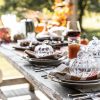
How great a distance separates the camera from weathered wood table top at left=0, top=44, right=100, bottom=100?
1.58 meters

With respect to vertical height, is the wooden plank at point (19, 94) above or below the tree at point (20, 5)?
below

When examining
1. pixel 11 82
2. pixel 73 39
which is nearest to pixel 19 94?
pixel 11 82

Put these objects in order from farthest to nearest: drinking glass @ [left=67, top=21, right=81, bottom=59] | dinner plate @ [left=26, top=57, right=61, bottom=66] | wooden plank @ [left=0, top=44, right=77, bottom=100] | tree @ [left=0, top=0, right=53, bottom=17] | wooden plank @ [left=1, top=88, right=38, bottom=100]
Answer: tree @ [left=0, top=0, right=53, bottom=17] < wooden plank @ [left=1, top=88, right=38, bottom=100] < drinking glass @ [left=67, top=21, right=81, bottom=59] < dinner plate @ [left=26, top=57, right=61, bottom=66] < wooden plank @ [left=0, top=44, right=77, bottom=100]

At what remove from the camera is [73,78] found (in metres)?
1.58

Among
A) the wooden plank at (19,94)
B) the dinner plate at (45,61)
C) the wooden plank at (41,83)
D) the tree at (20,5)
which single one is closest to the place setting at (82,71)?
the wooden plank at (41,83)

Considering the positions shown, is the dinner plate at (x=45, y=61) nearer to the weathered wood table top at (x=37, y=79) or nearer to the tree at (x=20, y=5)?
the weathered wood table top at (x=37, y=79)

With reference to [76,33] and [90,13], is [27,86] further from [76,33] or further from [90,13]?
[90,13]

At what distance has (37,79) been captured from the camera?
185 cm

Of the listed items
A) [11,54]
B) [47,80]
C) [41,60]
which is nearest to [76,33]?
[11,54]

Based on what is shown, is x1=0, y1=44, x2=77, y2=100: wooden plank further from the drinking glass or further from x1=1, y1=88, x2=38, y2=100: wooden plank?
x1=1, y1=88, x2=38, y2=100: wooden plank

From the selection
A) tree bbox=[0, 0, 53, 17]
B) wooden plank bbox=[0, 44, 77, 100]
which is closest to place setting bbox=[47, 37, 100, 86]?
wooden plank bbox=[0, 44, 77, 100]

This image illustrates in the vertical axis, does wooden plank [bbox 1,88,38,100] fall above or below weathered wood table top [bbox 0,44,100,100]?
below

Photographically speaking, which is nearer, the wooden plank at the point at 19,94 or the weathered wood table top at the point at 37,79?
the weathered wood table top at the point at 37,79

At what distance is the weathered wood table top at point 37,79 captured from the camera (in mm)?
1581
